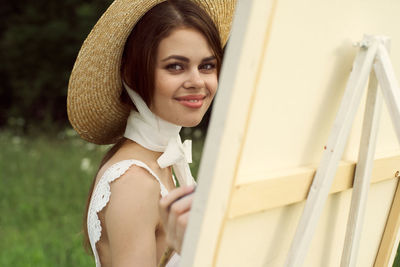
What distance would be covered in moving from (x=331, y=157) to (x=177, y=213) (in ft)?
1.10

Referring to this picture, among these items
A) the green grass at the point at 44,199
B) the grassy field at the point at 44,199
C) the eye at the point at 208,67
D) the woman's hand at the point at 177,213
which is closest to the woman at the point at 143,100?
the eye at the point at 208,67

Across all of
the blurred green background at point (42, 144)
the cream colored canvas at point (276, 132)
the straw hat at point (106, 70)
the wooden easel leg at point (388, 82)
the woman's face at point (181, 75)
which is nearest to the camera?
the cream colored canvas at point (276, 132)

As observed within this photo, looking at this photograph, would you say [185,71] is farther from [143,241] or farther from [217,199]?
[217,199]

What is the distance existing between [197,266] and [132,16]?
961 millimetres

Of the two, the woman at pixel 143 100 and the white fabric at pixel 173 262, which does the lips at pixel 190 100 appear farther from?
A: the white fabric at pixel 173 262

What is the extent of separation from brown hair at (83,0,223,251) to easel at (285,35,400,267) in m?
0.56

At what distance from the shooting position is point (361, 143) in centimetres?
138

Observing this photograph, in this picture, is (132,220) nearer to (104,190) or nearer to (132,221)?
(132,221)

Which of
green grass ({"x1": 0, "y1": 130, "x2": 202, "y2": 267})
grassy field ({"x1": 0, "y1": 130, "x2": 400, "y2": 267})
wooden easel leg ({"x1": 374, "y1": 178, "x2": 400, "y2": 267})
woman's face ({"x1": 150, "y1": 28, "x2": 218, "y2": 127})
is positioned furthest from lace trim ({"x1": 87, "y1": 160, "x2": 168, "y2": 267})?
green grass ({"x1": 0, "y1": 130, "x2": 202, "y2": 267})

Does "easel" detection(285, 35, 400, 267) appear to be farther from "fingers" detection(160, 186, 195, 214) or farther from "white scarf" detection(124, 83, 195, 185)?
"white scarf" detection(124, 83, 195, 185)

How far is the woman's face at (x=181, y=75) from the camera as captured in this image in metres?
1.69

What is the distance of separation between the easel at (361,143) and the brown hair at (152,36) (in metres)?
0.56

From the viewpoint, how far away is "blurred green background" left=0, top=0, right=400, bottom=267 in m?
3.89

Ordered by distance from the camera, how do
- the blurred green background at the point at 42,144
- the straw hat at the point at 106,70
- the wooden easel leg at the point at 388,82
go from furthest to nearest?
the blurred green background at the point at 42,144 < the straw hat at the point at 106,70 < the wooden easel leg at the point at 388,82
